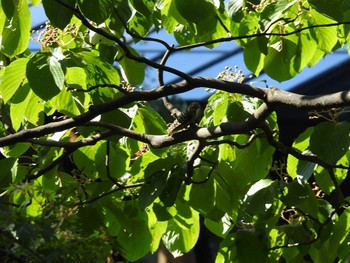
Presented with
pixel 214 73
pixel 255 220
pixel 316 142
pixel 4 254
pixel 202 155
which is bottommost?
pixel 214 73

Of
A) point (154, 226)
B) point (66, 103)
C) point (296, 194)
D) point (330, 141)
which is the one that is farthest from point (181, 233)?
point (330, 141)

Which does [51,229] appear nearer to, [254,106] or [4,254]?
[4,254]

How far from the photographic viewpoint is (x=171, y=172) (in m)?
3.18

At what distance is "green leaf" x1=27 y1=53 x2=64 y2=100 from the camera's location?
113 inches

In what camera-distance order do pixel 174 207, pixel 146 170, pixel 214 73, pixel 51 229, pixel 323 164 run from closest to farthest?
pixel 51 229 < pixel 323 164 < pixel 146 170 < pixel 174 207 < pixel 214 73

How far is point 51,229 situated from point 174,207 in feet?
4.85

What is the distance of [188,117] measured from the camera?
298 cm

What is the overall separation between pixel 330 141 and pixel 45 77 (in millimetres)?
857

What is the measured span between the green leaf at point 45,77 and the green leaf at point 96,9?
209 mm

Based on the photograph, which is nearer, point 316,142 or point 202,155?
point 316,142

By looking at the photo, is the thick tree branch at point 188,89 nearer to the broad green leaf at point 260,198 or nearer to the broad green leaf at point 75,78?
the broad green leaf at point 75,78

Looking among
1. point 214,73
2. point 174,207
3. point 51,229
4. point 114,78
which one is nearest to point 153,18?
point 114,78

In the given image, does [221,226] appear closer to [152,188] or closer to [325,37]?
[152,188]

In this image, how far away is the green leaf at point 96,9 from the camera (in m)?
2.77
